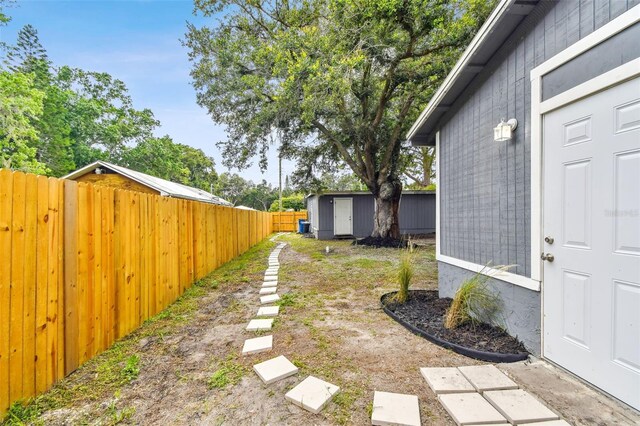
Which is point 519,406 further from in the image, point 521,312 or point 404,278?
point 404,278

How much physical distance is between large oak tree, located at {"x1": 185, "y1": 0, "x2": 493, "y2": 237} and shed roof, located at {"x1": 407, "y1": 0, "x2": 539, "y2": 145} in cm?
326

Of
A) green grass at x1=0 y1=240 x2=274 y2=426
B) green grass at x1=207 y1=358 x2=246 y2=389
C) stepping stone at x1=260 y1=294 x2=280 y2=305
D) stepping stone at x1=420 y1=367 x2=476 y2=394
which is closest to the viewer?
green grass at x1=0 y1=240 x2=274 y2=426

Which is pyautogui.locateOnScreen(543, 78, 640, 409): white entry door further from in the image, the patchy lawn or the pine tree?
the pine tree

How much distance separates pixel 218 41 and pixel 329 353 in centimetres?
1009

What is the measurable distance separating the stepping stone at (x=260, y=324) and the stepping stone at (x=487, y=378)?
1.86 meters

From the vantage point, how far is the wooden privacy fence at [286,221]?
68.6 ft

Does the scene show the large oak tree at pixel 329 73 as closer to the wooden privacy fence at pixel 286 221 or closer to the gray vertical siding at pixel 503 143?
the gray vertical siding at pixel 503 143

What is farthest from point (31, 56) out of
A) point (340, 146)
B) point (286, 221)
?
point (340, 146)

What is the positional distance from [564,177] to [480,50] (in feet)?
5.23

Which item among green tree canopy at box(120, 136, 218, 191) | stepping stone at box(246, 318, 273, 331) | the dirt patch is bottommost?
stepping stone at box(246, 318, 273, 331)

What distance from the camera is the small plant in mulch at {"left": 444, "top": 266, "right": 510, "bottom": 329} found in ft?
9.14

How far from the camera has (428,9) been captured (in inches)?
257

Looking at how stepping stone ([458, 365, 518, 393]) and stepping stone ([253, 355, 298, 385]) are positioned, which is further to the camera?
stepping stone ([253, 355, 298, 385])

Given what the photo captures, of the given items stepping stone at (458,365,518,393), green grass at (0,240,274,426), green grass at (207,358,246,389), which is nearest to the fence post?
green grass at (0,240,274,426)
